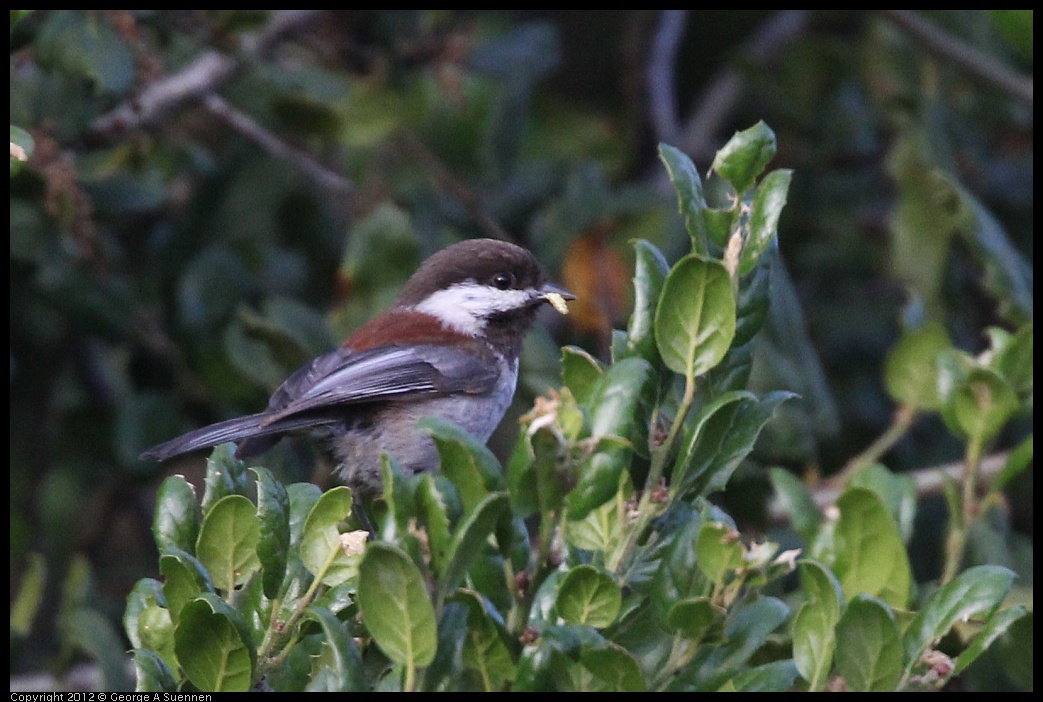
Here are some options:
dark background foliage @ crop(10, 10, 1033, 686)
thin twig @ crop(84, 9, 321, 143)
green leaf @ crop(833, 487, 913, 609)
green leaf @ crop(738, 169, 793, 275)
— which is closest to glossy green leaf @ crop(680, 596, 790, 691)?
green leaf @ crop(833, 487, 913, 609)

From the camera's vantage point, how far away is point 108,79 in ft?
12.7

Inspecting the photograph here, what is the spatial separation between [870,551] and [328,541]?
1046mm

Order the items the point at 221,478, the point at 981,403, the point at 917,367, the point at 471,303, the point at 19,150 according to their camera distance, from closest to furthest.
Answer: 1. the point at 221,478
2. the point at 19,150
3. the point at 981,403
4. the point at 917,367
5. the point at 471,303

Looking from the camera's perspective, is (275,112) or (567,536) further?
(275,112)

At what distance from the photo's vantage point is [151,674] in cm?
196

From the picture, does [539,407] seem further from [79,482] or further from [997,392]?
[79,482]

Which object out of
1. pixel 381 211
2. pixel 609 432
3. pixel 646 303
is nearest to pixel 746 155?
pixel 646 303

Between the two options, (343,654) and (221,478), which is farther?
(221,478)

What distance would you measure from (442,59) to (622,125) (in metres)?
1.31

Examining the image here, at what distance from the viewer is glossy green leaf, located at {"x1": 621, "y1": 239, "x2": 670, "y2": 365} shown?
2023mm

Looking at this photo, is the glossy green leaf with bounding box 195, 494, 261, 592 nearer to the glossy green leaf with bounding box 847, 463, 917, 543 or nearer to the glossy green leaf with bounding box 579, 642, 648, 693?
the glossy green leaf with bounding box 579, 642, 648, 693

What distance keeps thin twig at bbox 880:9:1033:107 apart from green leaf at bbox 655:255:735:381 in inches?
140

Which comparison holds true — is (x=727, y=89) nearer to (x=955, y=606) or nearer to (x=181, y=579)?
(x=955, y=606)
